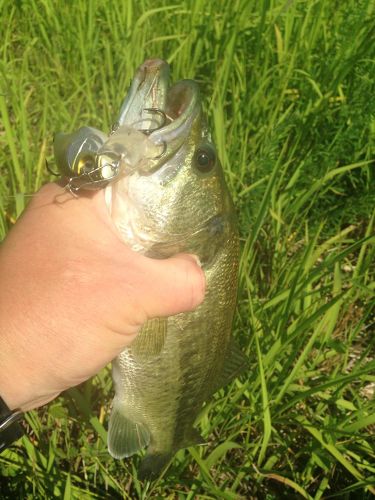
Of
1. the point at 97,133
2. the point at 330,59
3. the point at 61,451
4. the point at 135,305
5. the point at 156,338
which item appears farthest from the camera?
the point at 330,59

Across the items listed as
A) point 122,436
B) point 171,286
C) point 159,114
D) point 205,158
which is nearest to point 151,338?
point 171,286

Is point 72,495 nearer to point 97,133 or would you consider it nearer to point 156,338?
point 156,338

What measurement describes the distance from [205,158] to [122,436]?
1108 millimetres

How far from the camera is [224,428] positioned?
2010 millimetres

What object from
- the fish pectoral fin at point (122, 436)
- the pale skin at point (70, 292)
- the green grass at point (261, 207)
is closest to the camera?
the pale skin at point (70, 292)

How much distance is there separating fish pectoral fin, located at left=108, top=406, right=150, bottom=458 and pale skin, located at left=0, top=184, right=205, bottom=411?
1.05 feet

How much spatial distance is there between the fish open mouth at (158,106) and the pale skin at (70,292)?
276 mm

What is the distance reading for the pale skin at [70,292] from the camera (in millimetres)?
1481

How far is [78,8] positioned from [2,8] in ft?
1.96

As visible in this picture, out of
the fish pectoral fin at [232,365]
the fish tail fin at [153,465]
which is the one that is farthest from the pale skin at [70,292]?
the fish tail fin at [153,465]

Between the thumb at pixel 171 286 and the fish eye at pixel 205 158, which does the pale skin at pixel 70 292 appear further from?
the fish eye at pixel 205 158

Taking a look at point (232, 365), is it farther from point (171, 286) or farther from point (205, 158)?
point (205, 158)

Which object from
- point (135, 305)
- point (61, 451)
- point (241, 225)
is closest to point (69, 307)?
point (135, 305)

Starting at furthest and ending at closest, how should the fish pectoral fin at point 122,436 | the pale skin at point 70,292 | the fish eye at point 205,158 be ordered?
the fish pectoral fin at point 122,436, the fish eye at point 205,158, the pale skin at point 70,292
